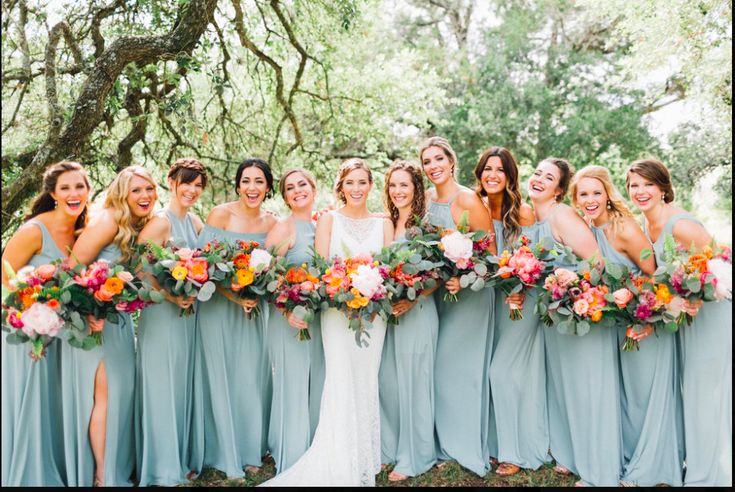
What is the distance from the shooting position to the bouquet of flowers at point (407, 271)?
15.1 feet

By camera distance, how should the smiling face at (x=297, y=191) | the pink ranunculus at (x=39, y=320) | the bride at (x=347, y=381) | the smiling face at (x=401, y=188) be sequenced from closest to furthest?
the pink ranunculus at (x=39, y=320), the bride at (x=347, y=381), the smiling face at (x=401, y=188), the smiling face at (x=297, y=191)

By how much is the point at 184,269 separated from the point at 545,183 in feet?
9.79

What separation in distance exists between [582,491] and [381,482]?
154 cm

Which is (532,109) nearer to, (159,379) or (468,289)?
(468,289)

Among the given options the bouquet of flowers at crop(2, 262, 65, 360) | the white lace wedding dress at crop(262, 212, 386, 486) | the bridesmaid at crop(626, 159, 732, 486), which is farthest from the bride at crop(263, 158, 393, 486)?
the bridesmaid at crop(626, 159, 732, 486)

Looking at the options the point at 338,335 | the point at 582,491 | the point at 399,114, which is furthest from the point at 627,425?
the point at 399,114

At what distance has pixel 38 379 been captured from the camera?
173 inches

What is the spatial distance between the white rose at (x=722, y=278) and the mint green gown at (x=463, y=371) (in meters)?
1.69

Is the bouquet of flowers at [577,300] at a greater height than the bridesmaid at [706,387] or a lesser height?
greater

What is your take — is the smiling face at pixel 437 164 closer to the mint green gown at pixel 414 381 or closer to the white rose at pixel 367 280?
the mint green gown at pixel 414 381

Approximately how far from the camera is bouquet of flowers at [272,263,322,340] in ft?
14.9

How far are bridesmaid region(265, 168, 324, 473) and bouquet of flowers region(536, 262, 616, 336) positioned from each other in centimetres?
184

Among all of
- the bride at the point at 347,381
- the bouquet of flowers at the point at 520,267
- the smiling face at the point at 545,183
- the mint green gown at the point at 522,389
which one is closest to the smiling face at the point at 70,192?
the bride at the point at 347,381

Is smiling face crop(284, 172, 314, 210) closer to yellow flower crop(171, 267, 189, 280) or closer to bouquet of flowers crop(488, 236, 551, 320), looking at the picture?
yellow flower crop(171, 267, 189, 280)
